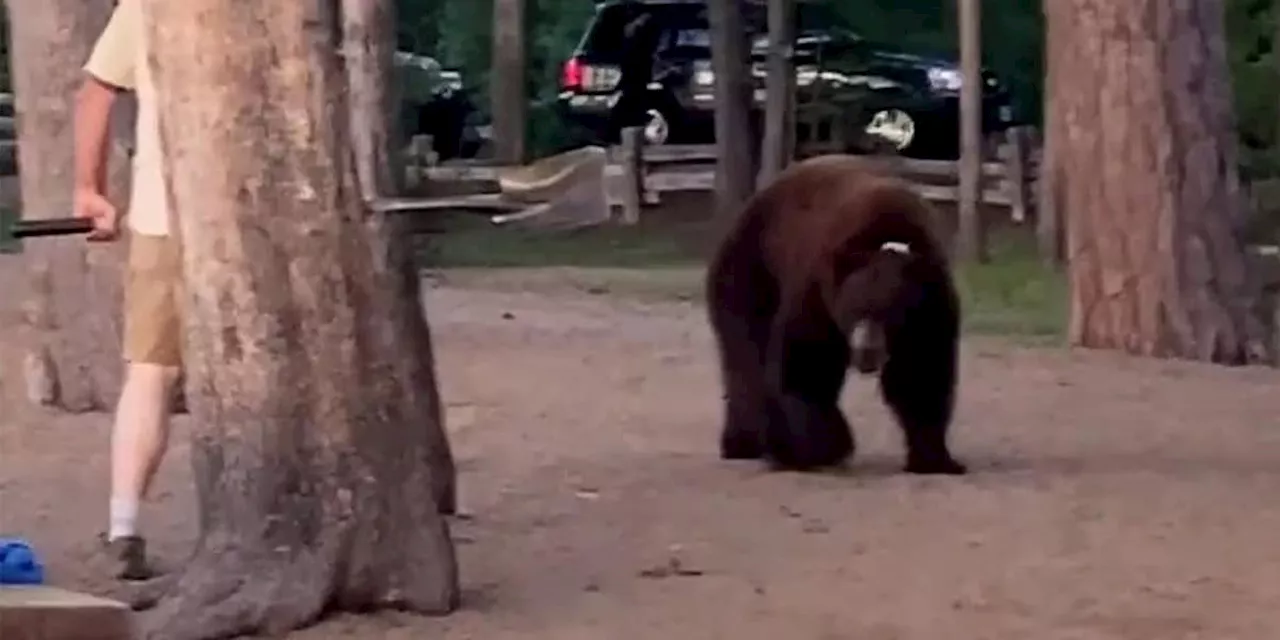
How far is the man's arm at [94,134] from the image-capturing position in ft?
26.4

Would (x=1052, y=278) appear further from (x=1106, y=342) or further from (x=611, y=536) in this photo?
(x=611, y=536)

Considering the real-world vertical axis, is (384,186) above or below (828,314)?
above

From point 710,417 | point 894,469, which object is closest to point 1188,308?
point 710,417

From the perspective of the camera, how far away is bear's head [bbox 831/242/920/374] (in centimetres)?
1002

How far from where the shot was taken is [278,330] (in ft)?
24.0

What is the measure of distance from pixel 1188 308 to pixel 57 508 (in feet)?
23.3

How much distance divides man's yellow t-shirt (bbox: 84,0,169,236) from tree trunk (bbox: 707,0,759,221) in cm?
1982

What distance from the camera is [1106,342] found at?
50.8ft

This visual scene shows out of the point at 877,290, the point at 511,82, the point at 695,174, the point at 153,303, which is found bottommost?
the point at 695,174

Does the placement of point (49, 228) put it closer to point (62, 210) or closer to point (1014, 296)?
point (62, 210)

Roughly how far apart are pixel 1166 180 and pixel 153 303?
26.9 feet

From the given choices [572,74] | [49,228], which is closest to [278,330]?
[49,228]

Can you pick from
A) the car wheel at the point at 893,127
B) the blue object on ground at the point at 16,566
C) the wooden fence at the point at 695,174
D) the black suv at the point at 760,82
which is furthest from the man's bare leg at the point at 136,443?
the car wheel at the point at 893,127

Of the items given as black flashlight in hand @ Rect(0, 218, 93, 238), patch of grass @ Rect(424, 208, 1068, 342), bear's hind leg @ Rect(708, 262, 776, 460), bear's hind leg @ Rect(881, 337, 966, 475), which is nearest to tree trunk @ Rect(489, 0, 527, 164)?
patch of grass @ Rect(424, 208, 1068, 342)
